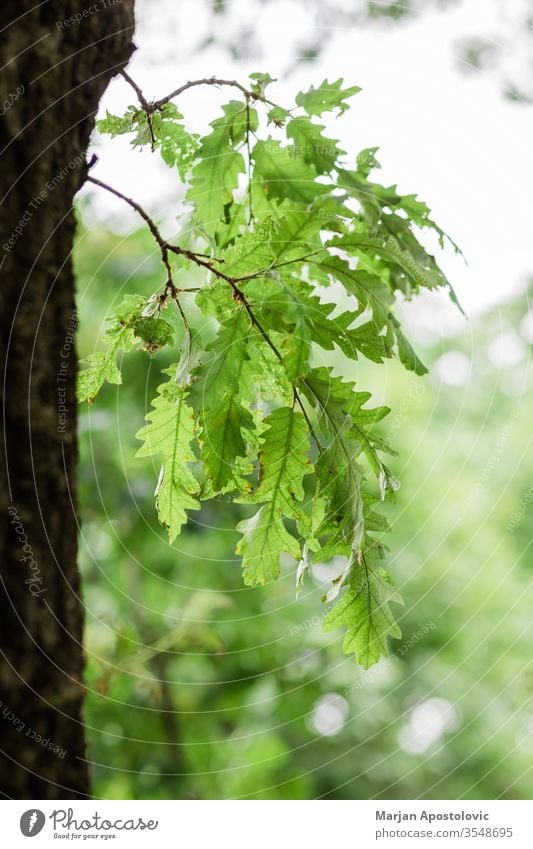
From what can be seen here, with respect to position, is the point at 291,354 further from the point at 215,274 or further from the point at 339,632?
the point at 339,632

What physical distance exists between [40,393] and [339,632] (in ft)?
10.2

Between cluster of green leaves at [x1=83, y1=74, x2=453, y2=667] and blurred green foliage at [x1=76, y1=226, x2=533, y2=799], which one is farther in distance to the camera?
blurred green foliage at [x1=76, y1=226, x2=533, y2=799]

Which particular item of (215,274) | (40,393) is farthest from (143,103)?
(40,393)

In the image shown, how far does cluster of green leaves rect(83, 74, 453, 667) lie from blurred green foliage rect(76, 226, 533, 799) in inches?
73.7

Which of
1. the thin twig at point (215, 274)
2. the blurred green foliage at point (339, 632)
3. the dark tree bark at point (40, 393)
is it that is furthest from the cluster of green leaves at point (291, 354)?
the blurred green foliage at point (339, 632)

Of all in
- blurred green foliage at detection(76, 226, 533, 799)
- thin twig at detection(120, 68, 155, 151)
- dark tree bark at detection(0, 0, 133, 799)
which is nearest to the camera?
dark tree bark at detection(0, 0, 133, 799)

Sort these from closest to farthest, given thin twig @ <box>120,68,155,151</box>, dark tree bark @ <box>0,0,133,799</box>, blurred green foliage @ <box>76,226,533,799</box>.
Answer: dark tree bark @ <box>0,0,133,799</box>
thin twig @ <box>120,68,155,151</box>
blurred green foliage @ <box>76,226,533,799</box>

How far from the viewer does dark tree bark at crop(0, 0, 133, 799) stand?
49cm

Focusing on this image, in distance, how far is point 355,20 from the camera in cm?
180

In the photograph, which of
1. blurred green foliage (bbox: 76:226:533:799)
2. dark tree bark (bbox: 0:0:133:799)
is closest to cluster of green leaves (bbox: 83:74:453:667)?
dark tree bark (bbox: 0:0:133:799)

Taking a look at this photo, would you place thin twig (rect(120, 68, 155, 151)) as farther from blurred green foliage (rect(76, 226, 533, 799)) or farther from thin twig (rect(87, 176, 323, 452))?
blurred green foliage (rect(76, 226, 533, 799))

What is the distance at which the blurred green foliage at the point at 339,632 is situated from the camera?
113 inches
